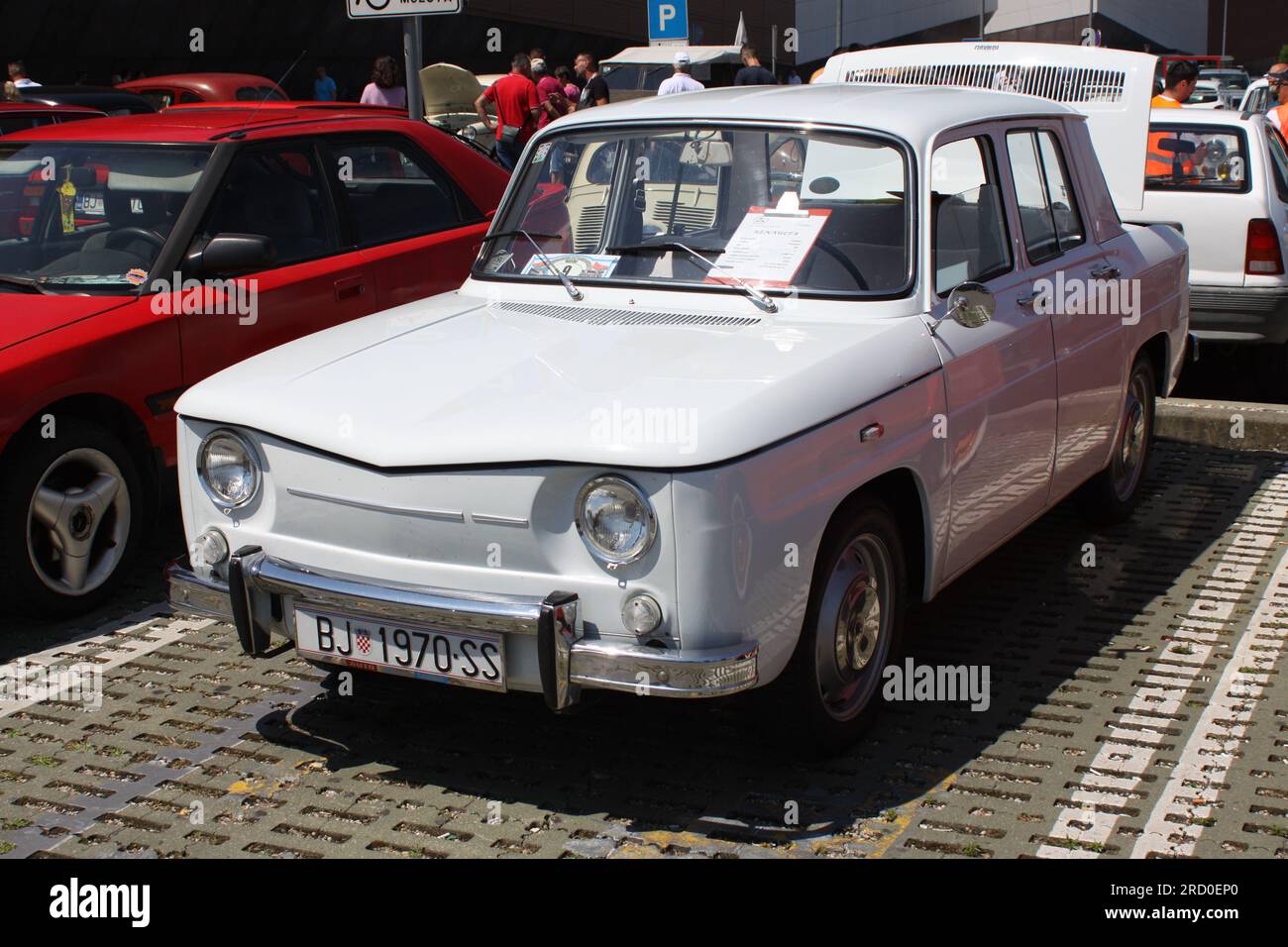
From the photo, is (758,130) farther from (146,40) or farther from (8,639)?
(146,40)

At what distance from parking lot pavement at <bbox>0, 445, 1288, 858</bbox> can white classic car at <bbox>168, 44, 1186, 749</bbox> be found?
1.24 feet

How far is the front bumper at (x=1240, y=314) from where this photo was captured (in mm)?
9250

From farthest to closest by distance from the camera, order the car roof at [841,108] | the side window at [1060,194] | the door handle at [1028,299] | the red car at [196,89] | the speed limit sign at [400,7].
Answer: the red car at [196,89] → the speed limit sign at [400,7] → the side window at [1060,194] → the door handle at [1028,299] → the car roof at [841,108]

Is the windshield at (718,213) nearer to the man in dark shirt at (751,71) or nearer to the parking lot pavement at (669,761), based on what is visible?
the parking lot pavement at (669,761)

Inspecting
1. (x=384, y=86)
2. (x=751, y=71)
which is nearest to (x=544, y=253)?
(x=384, y=86)

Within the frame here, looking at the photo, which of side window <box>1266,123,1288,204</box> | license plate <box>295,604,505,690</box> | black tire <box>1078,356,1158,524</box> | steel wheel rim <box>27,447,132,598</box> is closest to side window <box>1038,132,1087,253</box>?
black tire <box>1078,356,1158,524</box>

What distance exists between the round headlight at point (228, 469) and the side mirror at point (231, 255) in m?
1.75

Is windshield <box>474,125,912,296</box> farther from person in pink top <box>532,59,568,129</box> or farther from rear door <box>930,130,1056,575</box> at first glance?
person in pink top <box>532,59,568,129</box>

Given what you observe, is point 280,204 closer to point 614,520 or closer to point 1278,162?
point 614,520

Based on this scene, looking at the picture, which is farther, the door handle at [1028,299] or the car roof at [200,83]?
the car roof at [200,83]

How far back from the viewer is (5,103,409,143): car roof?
668 centimetres

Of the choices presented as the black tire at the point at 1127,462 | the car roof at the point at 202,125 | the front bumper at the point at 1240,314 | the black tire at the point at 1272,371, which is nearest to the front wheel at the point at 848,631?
the black tire at the point at 1127,462

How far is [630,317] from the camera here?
488cm
